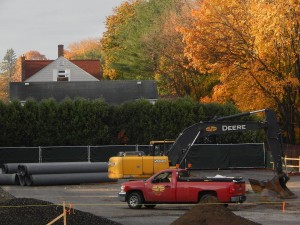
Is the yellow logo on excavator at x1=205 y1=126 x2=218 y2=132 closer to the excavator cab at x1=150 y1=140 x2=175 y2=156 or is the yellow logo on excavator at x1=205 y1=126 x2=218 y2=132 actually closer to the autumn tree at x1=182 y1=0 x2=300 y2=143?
the excavator cab at x1=150 y1=140 x2=175 y2=156

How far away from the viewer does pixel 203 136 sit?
120 feet

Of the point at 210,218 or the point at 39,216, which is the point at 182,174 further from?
the point at 210,218

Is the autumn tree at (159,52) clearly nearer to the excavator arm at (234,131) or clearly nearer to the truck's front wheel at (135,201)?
the excavator arm at (234,131)

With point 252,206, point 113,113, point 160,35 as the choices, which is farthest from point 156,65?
point 252,206

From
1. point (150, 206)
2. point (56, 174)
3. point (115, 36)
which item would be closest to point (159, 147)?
point (56, 174)

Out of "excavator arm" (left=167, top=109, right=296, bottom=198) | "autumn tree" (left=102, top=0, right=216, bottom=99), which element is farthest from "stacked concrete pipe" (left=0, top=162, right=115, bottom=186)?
"autumn tree" (left=102, top=0, right=216, bottom=99)

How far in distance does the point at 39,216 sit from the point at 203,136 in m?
15.7

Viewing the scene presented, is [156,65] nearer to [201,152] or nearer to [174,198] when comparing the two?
[201,152]

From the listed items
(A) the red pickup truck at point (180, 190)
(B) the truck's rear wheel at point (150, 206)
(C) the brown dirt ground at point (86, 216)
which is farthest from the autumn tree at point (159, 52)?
(C) the brown dirt ground at point (86, 216)

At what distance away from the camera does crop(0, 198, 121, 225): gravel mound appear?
21500mm

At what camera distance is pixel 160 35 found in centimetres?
8419

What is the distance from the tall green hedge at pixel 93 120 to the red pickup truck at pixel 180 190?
28.2 m

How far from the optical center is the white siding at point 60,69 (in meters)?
95.5

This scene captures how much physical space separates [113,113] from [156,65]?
29694 millimetres
